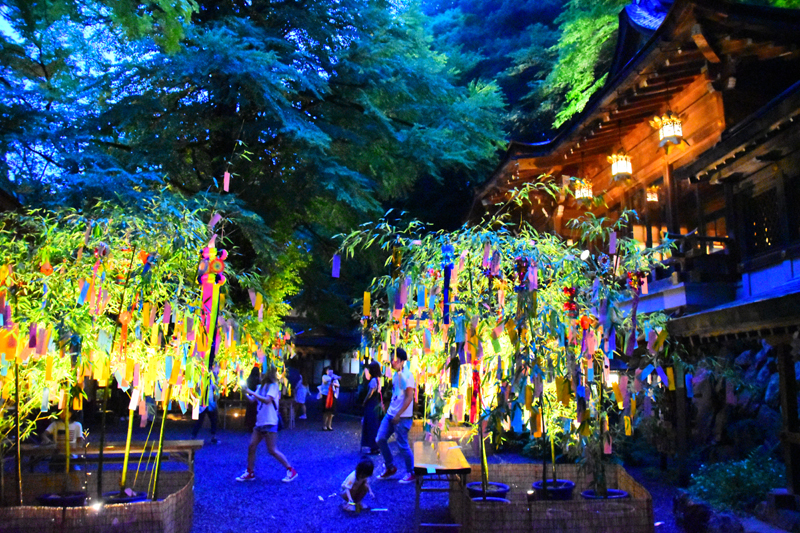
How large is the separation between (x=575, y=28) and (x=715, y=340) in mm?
13352

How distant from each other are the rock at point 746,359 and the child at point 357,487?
250 inches

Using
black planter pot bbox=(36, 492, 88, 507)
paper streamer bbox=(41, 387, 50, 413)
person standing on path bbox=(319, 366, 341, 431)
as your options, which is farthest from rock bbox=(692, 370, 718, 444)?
person standing on path bbox=(319, 366, 341, 431)

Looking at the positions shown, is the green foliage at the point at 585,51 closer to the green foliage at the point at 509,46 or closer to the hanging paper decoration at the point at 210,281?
the green foliage at the point at 509,46

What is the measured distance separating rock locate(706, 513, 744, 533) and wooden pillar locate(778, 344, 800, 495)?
59cm

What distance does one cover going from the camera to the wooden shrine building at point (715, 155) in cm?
701

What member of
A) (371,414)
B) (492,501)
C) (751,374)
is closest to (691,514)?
(492,501)

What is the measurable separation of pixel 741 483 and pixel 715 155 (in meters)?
4.25

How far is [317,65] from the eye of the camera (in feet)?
47.2

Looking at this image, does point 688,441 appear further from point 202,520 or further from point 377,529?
point 202,520

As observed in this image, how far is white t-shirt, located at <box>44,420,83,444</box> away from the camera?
973 cm

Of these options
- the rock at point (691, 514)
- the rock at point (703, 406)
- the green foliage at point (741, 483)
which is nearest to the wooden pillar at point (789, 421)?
the green foliage at point (741, 483)

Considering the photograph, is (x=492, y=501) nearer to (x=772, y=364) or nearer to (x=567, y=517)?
(x=567, y=517)

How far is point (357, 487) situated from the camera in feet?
23.8

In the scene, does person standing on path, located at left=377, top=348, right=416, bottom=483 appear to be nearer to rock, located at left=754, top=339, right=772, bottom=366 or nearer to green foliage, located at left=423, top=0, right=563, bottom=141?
rock, located at left=754, top=339, right=772, bottom=366
